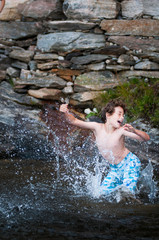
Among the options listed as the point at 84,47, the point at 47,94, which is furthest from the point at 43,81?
the point at 84,47

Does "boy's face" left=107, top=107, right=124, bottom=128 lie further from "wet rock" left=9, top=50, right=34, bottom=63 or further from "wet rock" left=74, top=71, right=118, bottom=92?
"wet rock" left=9, top=50, right=34, bottom=63

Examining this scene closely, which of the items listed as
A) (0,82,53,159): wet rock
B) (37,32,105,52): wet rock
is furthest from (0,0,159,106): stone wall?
(0,82,53,159): wet rock

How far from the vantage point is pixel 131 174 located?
3355mm

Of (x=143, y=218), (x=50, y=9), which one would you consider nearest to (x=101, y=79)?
(x=50, y=9)

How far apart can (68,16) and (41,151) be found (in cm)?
263

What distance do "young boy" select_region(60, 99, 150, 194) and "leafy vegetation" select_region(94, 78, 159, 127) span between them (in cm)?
182

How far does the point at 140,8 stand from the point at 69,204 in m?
4.22

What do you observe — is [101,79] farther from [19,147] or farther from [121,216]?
[121,216]

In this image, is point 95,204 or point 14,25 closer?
point 95,204

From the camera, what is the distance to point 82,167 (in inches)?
184

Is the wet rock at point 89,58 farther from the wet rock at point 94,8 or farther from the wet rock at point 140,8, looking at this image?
the wet rock at point 140,8

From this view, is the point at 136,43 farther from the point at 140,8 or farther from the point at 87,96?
the point at 87,96

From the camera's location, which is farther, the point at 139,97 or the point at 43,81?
the point at 43,81

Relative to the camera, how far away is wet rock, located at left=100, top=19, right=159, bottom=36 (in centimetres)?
584
